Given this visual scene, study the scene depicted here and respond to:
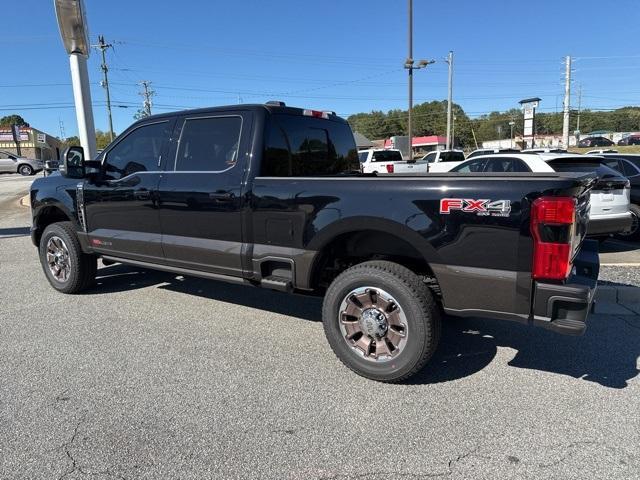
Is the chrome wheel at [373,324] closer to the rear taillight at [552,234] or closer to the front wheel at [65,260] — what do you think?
the rear taillight at [552,234]

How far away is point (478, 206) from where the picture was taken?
9.57 feet

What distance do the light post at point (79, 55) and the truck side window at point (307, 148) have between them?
7.20 metres

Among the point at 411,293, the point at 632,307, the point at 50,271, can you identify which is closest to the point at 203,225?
the point at 411,293

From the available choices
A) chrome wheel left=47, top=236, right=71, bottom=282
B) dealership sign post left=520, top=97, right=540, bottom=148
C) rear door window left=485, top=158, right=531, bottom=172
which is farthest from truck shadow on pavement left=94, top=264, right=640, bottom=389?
dealership sign post left=520, top=97, right=540, bottom=148

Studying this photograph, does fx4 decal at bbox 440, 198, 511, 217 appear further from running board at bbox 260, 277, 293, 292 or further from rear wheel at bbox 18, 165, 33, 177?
rear wheel at bbox 18, 165, 33, 177

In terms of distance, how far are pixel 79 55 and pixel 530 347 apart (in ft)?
34.8

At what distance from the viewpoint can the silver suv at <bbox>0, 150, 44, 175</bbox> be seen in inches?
1356

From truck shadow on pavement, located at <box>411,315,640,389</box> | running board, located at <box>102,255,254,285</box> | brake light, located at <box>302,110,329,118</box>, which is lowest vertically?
truck shadow on pavement, located at <box>411,315,640,389</box>

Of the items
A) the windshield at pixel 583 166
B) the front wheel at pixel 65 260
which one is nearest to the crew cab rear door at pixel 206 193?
the front wheel at pixel 65 260

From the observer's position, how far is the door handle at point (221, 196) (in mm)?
3985

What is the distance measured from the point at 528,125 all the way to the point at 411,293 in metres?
32.1

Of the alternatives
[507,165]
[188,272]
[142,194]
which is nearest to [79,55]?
[142,194]

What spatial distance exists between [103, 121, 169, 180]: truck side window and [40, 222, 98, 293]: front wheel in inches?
40.7

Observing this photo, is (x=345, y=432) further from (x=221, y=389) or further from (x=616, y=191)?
(x=616, y=191)
